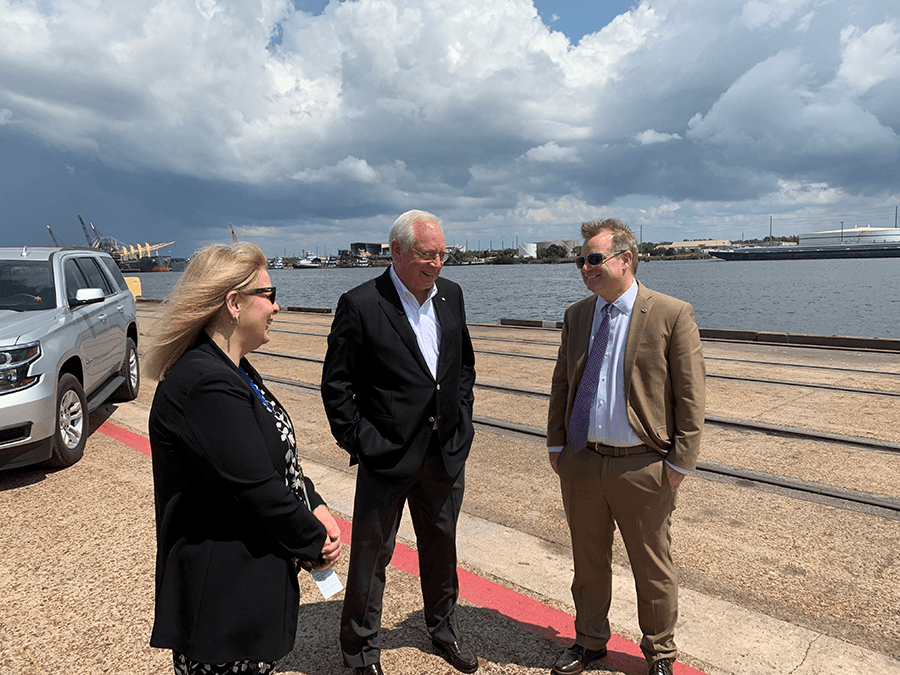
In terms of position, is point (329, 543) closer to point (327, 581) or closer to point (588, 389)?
point (327, 581)

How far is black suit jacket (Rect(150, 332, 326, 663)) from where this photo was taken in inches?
66.3

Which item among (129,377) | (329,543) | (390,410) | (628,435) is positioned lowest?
(129,377)

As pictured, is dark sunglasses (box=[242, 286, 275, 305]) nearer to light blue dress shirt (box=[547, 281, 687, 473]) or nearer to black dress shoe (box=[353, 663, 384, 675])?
light blue dress shirt (box=[547, 281, 687, 473])

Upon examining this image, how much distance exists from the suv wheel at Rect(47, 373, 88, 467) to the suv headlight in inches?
13.9

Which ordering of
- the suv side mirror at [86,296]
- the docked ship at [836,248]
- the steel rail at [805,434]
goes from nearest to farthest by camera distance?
the suv side mirror at [86,296] < the steel rail at [805,434] < the docked ship at [836,248]

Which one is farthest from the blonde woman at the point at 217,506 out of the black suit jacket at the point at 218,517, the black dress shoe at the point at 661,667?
the black dress shoe at the point at 661,667

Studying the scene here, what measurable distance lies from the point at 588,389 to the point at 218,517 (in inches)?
67.7

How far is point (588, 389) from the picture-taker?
9.42ft

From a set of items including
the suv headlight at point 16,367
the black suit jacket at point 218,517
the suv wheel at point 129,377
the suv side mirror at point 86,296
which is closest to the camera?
the black suit jacket at point 218,517

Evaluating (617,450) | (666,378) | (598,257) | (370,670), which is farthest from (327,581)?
(598,257)

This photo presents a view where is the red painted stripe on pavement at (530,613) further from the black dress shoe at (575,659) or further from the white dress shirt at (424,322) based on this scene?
the white dress shirt at (424,322)

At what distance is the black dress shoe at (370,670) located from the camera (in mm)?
2777

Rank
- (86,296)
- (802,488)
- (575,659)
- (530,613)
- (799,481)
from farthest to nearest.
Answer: (86,296) → (799,481) → (802,488) → (530,613) → (575,659)

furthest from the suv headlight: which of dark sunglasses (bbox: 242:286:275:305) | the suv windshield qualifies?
dark sunglasses (bbox: 242:286:275:305)
